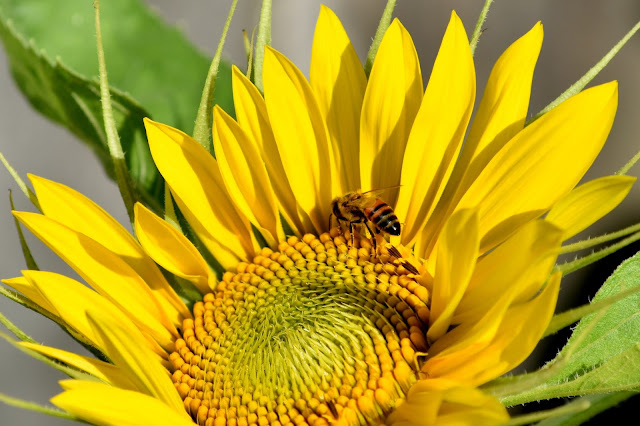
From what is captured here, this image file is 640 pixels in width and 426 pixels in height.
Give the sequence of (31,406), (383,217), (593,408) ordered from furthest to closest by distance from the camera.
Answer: (383,217) < (593,408) < (31,406)

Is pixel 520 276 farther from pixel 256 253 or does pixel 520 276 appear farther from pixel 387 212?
pixel 256 253

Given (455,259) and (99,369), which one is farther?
(99,369)

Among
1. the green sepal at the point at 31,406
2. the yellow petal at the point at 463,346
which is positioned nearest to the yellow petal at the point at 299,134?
the yellow petal at the point at 463,346

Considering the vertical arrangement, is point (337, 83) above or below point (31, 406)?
above

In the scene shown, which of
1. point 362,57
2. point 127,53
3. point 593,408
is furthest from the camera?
point 362,57

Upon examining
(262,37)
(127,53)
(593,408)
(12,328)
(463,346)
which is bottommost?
(593,408)

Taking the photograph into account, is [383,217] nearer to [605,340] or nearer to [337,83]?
[337,83]

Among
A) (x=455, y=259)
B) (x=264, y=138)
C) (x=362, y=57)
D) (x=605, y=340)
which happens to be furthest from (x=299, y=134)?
(x=362, y=57)
